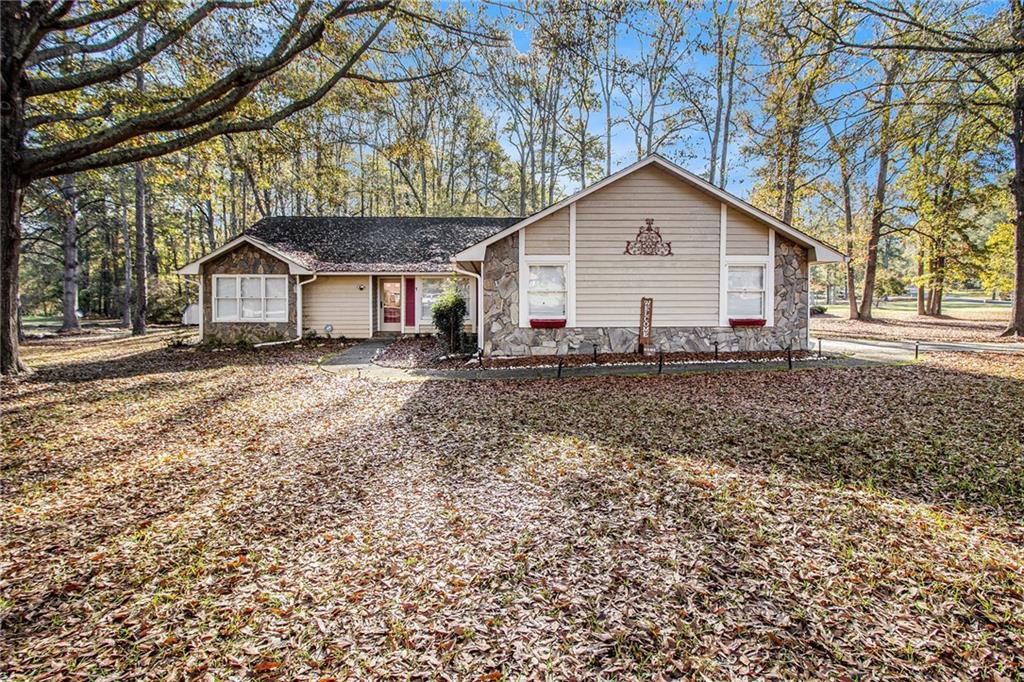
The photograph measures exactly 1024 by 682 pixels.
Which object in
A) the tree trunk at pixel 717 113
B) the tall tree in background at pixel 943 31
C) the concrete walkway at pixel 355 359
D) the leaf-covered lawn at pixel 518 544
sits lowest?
the leaf-covered lawn at pixel 518 544

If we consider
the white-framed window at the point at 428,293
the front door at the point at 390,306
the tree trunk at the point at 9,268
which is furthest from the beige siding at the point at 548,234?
the tree trunk at the point at 9,268

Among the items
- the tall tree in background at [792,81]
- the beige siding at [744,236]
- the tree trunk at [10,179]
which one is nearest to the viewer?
the tall tree in background at [792,81]

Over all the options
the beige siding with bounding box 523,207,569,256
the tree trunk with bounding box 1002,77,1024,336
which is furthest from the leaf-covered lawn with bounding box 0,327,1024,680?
the tree trunk with bounding box 1002,77,1024,336

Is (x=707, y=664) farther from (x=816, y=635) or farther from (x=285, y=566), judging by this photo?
(x=285, y=566)

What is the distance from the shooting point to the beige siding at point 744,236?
36.6 ft

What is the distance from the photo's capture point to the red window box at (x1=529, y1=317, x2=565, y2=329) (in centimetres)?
1080

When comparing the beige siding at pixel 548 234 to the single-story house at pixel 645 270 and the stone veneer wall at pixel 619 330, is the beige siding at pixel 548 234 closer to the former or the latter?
the single-story house at pixel 645 270

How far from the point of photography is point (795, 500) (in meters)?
3.92

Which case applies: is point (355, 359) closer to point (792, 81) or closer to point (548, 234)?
point (548, 234)

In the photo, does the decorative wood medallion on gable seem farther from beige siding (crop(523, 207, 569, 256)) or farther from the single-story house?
beige siding (crop(523, 207, 569, 256))

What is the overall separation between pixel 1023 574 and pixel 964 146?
11856 mm

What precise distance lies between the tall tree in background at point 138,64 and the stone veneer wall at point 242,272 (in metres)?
5.32

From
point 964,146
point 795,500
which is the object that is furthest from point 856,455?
point 964,146

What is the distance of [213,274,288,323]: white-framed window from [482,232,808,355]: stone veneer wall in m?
8.53
